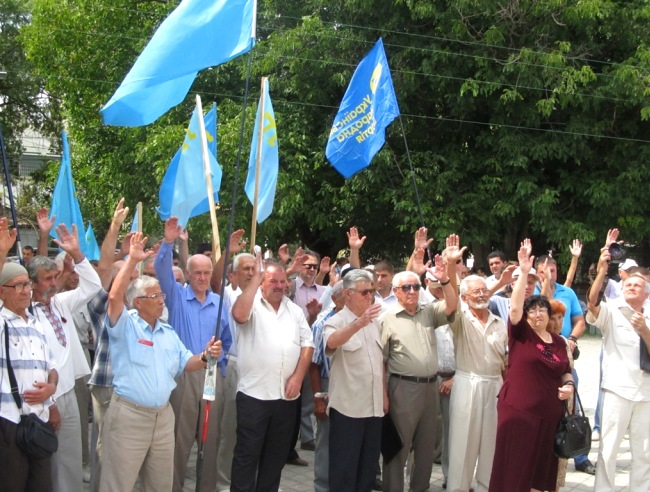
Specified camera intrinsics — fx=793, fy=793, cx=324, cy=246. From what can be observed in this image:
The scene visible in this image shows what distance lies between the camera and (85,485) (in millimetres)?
6770

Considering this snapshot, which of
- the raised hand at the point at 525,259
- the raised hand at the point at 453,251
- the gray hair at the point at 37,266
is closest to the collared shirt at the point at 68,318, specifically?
the gray hair at the point at 37,266

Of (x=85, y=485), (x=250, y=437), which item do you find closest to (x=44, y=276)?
(x=250, y=437)

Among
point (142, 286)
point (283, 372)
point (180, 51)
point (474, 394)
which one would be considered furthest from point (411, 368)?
point (180, 51)

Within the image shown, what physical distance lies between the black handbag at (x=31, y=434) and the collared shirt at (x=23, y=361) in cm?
2

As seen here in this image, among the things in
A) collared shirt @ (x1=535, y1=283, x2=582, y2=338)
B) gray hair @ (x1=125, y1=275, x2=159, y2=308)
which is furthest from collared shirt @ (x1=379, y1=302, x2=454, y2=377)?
collared shirt @ (x1=535, y1=283, x2=582, y2=338)

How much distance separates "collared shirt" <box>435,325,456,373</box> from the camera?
6.99 metres

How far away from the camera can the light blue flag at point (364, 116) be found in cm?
823

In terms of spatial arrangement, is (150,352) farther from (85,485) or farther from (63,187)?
(63,187)

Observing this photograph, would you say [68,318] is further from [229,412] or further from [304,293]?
[304,293]

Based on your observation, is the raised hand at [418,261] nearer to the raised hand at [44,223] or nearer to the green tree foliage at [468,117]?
the raised hand at [44,223]

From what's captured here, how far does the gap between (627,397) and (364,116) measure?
3.80 metres

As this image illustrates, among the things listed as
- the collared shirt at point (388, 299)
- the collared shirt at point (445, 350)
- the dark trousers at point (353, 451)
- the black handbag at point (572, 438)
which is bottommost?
the dark trousers at point (353, 451)

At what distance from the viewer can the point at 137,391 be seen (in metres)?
5.02

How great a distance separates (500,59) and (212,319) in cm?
1180
